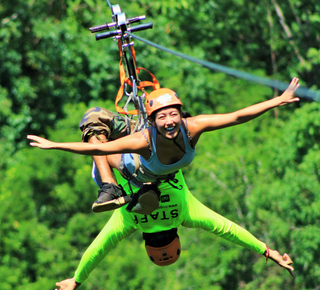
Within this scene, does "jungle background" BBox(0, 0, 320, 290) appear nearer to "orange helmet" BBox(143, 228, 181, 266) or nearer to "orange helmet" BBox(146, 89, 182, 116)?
"orange helmet" BBox(143, 228, 181, 266)

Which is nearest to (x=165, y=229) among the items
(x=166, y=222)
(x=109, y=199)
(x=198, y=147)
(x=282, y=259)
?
(x=166, y=222)

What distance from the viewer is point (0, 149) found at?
17406mm

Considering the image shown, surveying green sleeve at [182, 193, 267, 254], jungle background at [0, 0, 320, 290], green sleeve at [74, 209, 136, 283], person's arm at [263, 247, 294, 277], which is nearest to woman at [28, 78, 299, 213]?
green sleeve at [74, 209, 136, 283]

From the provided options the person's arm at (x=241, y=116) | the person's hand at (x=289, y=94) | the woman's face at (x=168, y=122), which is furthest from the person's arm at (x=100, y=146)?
the person's hand at (x=289, y=94)

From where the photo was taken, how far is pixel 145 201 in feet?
18.8

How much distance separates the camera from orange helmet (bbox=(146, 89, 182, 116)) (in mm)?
5195

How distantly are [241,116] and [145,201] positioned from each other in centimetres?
121

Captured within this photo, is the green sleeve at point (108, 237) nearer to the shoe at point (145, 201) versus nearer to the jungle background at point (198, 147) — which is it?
the shoe at point (145, 201)

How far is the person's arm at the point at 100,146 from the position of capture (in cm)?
479

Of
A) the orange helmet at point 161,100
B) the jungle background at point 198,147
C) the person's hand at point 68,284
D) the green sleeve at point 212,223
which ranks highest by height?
the jungle background at point 198,147

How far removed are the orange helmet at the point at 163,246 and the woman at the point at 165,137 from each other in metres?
0.71

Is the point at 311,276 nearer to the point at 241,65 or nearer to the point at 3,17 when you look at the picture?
the point at 241,65

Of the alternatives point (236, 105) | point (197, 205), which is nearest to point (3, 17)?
point (236, 105)

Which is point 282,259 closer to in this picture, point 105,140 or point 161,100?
point 105,140
